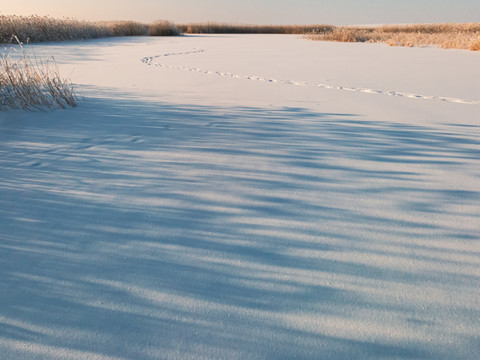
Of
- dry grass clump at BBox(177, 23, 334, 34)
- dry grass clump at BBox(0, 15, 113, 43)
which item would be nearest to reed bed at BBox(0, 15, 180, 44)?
dry grass clump at BBox(0, 15, 113, 43)

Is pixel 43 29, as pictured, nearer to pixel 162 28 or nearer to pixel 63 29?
pixel 63 29

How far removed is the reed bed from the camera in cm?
1016

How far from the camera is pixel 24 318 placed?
829 millimetres

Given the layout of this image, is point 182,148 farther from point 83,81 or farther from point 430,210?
point 83,81

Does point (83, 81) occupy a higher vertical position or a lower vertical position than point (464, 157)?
higher

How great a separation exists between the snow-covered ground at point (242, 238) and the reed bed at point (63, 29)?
9624mm

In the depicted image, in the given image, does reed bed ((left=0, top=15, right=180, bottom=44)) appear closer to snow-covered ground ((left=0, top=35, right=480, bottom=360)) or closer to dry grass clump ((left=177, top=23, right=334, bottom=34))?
dry grass clump ((left=177, top=23, right=334, bottom=34))

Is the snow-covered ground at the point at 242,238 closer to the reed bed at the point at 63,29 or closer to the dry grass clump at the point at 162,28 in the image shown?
the reed bed at the point at 63,29

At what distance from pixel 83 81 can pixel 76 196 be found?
3380mm

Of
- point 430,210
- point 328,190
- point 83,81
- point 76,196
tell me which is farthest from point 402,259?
point 83,81

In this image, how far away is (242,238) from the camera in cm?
111

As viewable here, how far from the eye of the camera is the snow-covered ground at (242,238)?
0.77 meters

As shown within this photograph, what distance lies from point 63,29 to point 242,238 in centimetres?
1366

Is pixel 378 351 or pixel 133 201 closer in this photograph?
pixel 378 351
